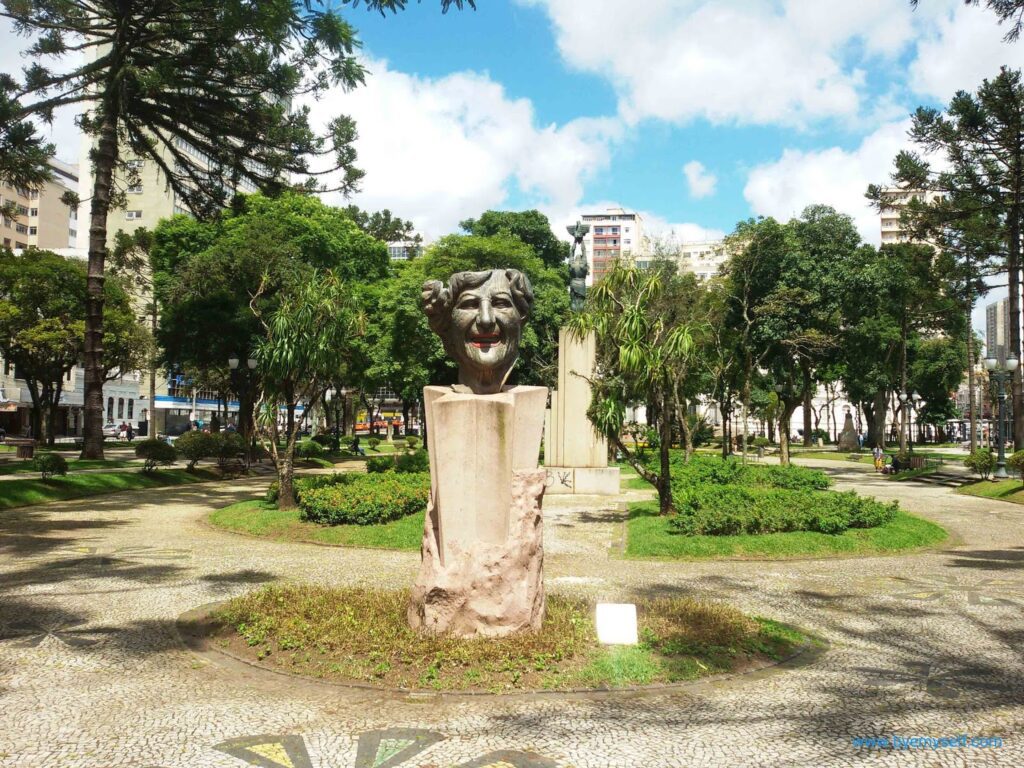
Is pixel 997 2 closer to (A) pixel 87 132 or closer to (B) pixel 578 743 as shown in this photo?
(B) pixel 578 743

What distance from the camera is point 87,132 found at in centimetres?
2492

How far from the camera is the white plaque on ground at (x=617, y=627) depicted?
639 centimetres

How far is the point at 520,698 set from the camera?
17.5 feet

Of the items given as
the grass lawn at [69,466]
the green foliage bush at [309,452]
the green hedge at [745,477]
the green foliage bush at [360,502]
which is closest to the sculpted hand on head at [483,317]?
the green foliage bush at [360,502]

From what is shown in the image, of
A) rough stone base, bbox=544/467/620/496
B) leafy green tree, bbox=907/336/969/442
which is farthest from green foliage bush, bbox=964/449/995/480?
leafy green tree, bbox=907/336/969/442

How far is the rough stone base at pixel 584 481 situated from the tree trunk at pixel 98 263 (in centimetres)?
1356

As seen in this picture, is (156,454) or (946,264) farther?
(946,264)

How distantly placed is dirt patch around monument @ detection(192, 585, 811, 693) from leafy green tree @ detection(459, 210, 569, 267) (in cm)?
3810

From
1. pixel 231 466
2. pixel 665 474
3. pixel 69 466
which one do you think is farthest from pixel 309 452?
pixel 665 474

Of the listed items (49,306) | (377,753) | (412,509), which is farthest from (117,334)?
(377,753)

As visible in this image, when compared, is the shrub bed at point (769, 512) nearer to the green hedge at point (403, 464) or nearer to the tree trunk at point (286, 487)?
the tree trunk at point (286, 487)

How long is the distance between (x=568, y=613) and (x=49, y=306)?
3923 centimetres

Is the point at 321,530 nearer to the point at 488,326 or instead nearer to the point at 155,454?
the point at 488,326

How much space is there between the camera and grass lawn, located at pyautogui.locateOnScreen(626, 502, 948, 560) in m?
11.6
